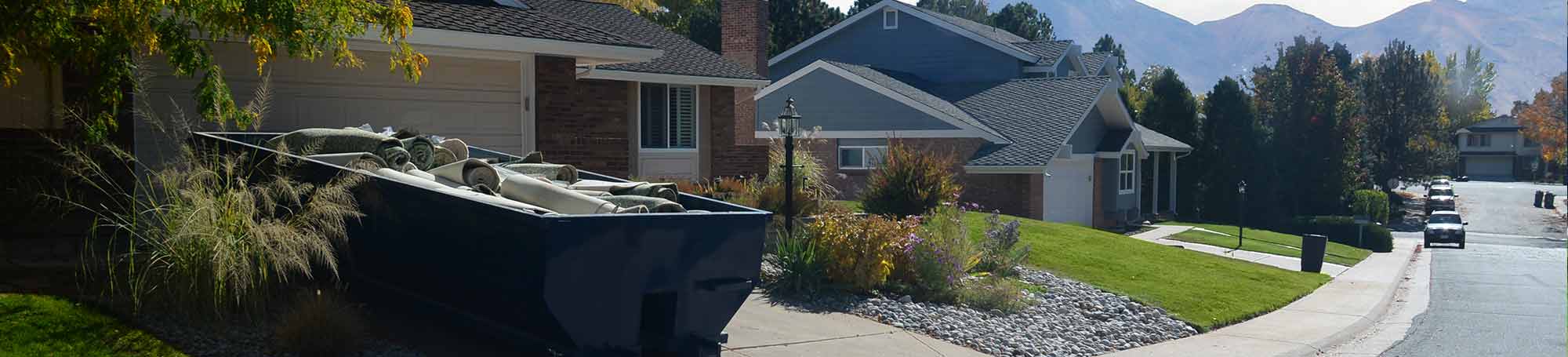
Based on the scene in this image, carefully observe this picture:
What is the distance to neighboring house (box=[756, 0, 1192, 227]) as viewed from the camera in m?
29.0

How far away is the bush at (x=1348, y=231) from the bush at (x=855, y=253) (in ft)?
93.7

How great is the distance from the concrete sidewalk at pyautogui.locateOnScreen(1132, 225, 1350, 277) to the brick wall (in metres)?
14.9

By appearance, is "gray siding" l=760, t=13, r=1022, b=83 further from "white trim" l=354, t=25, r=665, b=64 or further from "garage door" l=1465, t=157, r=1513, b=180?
"garage door" l=1465, t=157, r=1513, b=180

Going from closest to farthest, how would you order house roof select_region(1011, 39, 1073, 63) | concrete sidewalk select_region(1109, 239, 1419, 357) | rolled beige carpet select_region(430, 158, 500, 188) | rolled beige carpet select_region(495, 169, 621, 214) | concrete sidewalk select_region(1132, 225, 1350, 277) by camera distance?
rolled beige carpet select_region(495, 169, 621, 214) < rolled beige carpet select_region(430, 158, 500, 188) < concrete sidewalk select_region(1109, 239, 1419, 357) < concrete sidewalk select_region(1132, 225, 1350, 277) < house roof select_region(1011, 39, 1073, 63)

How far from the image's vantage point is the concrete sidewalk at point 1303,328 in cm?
1166

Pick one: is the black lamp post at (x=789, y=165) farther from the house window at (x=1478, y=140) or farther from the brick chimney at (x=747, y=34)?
the house window at (x=1478, y=140)

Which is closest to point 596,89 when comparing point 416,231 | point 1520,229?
point 416,231

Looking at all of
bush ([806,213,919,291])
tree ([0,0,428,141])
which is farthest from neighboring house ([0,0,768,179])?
bush ([806,213,919,291])

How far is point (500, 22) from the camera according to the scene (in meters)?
13.4

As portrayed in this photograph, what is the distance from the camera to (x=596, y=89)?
14531mm

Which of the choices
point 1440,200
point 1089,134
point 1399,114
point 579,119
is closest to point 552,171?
point 579,119

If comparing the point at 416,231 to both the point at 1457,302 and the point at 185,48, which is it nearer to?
the point at 185,48

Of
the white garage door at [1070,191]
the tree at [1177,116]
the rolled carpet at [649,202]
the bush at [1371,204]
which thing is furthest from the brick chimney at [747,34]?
the bush at [1371,204]

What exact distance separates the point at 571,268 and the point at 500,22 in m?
7.50
